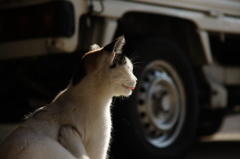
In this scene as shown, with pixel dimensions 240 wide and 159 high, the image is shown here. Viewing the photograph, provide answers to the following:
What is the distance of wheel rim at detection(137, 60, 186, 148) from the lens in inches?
200

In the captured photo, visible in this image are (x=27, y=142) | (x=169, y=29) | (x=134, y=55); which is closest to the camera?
(x=27, y=142)

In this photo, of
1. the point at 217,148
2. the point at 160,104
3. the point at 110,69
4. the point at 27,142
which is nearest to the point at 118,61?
the point at 110,69

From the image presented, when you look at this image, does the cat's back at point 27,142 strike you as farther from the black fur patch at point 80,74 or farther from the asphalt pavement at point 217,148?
the asphalt pavement at point 217,148

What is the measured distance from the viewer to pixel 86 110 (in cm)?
293

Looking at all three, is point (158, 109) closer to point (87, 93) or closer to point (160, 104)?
point (160, 104)

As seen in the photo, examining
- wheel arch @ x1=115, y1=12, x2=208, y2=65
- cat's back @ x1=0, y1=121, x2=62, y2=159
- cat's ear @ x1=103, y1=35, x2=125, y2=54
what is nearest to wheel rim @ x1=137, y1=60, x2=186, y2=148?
wheel arch @ x1=115, y1=12, x2=208, y2=65

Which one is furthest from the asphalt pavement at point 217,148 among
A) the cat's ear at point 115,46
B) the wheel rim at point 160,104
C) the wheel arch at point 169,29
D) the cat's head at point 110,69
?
the cat's ear at point 115,46

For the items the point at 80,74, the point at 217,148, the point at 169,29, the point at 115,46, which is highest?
the point at 115,46

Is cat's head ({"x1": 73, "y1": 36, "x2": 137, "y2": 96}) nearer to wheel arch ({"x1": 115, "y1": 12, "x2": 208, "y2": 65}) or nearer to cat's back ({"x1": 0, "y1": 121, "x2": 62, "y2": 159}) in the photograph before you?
cat's back ({"x1": 0, "y1": 121, "x2": 62, "y2": 159})

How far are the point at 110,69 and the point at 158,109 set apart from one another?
237cm

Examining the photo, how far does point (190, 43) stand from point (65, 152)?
3497mm

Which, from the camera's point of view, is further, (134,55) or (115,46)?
(134,55)

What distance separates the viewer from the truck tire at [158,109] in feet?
15.5

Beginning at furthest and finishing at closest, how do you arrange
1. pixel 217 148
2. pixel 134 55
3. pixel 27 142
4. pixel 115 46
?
pixel 217 148 → pixel 134 55 → pixel 115 46 → pixel 27 142
